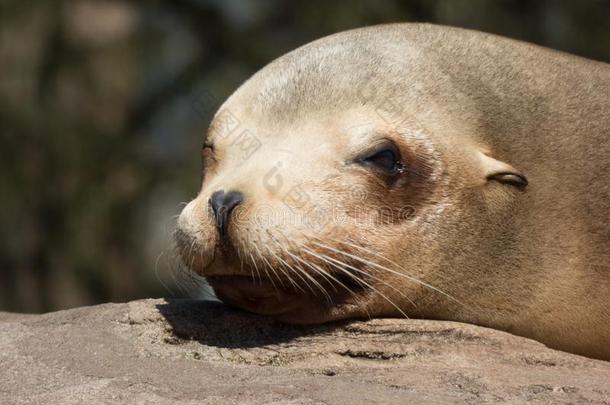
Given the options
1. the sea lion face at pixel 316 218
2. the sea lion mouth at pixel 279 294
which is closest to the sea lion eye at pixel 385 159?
the sea lion face at pixel 316 218

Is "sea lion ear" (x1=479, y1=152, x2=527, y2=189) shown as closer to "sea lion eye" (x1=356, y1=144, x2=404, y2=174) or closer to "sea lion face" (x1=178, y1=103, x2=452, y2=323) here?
"sea lion face" (x1=178, y1=103, x2=452, y2=323)

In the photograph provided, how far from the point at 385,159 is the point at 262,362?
110 cm

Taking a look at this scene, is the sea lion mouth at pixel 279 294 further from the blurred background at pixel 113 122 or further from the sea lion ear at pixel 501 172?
the blurred background at pixel 113 122

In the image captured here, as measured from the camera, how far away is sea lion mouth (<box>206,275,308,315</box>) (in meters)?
4.63

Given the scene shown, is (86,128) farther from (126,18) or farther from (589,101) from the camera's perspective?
(589,101)

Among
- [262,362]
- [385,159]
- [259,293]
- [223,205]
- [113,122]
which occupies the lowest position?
[262,362]

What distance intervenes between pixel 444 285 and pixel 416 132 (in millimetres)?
721

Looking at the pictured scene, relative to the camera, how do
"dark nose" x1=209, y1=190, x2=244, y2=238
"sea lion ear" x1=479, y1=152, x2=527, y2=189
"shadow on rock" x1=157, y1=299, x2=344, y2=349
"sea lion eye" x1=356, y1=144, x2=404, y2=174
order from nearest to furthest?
1. "dark nose" x1=209, y1=190, x2=244, y2=238
2. "shadow on rock" x1=157, y1=299, x2=344, y2=349
3. "sea lion eye" x1=356, y1=144, x2=404, y2=174
4. "sea lion ear" x1=479, y1=152, x2=527, y2=189

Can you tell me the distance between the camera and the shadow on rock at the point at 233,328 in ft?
15.5

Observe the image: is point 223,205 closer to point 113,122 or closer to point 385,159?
point 385,159

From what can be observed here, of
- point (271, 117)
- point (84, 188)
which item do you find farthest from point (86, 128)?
point (271, 117)

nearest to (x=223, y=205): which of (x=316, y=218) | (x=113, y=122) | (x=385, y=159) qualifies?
(x=316, y=218)

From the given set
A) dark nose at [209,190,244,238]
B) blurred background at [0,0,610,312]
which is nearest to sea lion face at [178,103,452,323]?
dark nose at [209,190,244,238]

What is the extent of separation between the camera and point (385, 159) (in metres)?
4.87
